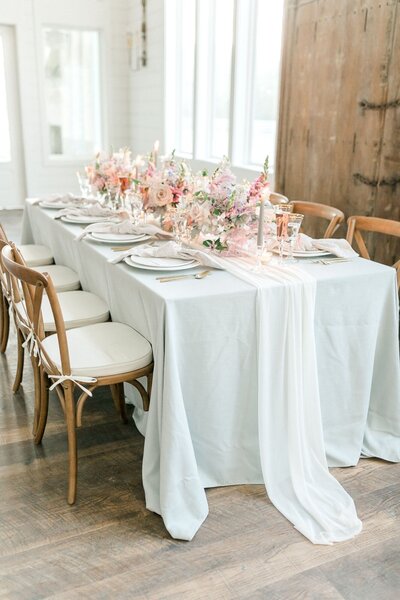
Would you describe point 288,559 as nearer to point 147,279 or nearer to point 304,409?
point 304,409

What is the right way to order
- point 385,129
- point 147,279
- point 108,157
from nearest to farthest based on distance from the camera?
point 147,279 → point 385,129 → point 108,157

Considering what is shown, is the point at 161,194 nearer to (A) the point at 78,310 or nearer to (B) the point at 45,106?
(A) the point at 78,310

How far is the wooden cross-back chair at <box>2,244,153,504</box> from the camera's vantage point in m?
1.89

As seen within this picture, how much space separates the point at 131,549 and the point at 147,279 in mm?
888

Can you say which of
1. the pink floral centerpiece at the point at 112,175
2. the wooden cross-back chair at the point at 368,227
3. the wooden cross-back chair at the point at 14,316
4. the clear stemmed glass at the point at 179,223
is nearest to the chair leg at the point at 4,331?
the wooden cross-back chair at the point at 14,316

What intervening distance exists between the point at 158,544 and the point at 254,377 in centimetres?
63

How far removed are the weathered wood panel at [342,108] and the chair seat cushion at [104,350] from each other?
1638 mm

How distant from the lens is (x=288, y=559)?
177 cm

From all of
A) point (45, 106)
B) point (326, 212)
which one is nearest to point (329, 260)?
point (326, 212)

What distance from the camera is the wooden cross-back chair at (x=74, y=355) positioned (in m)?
1.89

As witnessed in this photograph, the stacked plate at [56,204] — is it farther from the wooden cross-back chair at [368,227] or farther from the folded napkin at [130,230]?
the wooden cross-back chair at [368,227]

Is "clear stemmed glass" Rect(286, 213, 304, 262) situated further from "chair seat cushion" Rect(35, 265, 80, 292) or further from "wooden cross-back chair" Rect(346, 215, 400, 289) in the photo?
"chair seat cushion" Rect(35, 265, 80, 292)

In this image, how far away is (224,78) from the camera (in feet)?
18.7

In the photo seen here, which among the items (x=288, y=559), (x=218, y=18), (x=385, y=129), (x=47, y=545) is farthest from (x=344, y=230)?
(x=218, y=18)
